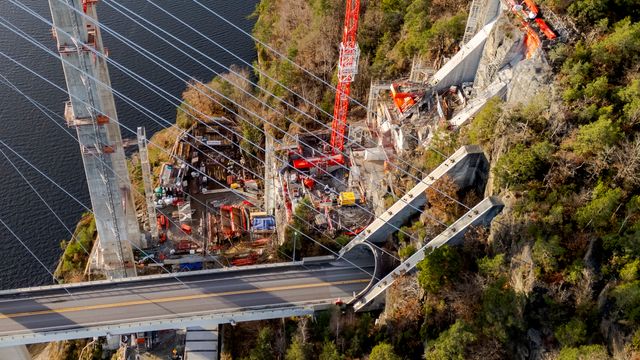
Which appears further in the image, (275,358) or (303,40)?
(303,40)

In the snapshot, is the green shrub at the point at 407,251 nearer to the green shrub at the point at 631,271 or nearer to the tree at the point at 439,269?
the tree at the point at 439,269

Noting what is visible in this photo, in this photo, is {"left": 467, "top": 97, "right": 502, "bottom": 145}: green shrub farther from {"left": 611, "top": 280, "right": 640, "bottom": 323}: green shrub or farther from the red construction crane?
{"left": 611, "top": 280, "right": 640, "bottom": 323}: green shrub

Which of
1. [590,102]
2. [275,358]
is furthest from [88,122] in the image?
[590,102]

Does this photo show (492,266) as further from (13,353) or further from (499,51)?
(13,353)

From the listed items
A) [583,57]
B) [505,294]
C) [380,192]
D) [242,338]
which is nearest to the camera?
[505,294]

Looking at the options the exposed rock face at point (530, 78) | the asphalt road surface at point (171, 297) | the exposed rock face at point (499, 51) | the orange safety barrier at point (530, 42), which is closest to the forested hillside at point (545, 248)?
the exposed rock face at point (530, 78)

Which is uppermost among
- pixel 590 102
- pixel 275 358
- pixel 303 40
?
pixel 303 40

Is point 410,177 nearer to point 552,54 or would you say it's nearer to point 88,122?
point 552,54
